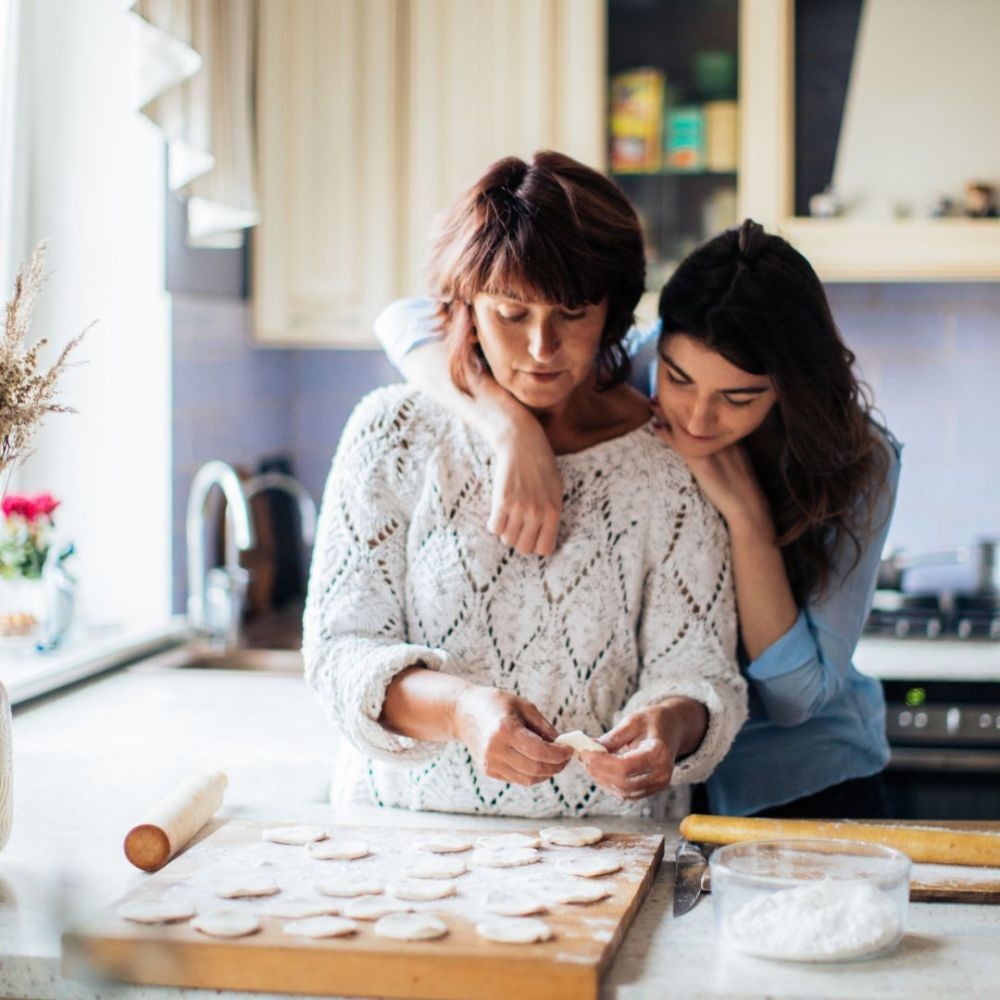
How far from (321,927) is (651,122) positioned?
198 cm

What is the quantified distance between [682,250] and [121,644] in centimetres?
126

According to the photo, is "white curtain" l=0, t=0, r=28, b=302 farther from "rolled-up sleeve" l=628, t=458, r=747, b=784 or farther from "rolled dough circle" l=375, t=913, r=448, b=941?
"rolled dough circle" l=375, t=913, r=448, b=941

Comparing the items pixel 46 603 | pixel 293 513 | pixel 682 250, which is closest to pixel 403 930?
pixel 46 603

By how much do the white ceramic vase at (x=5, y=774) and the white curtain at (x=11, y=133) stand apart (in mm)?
1229

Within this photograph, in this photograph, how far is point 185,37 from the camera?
2.27 m

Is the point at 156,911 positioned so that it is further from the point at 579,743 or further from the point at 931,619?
the point at 931,619

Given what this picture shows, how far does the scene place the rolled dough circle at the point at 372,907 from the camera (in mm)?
1079

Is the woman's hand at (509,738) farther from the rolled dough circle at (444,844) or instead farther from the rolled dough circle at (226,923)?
the rolled dough circle at (226,923)

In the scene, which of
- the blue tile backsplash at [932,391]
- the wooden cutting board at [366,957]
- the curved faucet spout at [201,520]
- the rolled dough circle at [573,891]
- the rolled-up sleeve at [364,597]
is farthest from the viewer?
the blue tile backsplash at [932,391]

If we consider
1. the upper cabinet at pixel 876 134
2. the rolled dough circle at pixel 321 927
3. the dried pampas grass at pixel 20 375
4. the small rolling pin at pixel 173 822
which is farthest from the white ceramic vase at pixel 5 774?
the upper cabinet at pixel 876 134

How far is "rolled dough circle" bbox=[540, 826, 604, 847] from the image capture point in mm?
1284

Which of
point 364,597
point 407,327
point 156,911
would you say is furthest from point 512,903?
point 407,327

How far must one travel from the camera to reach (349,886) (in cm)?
115

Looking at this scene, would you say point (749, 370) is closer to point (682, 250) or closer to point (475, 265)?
point (475, 265)
